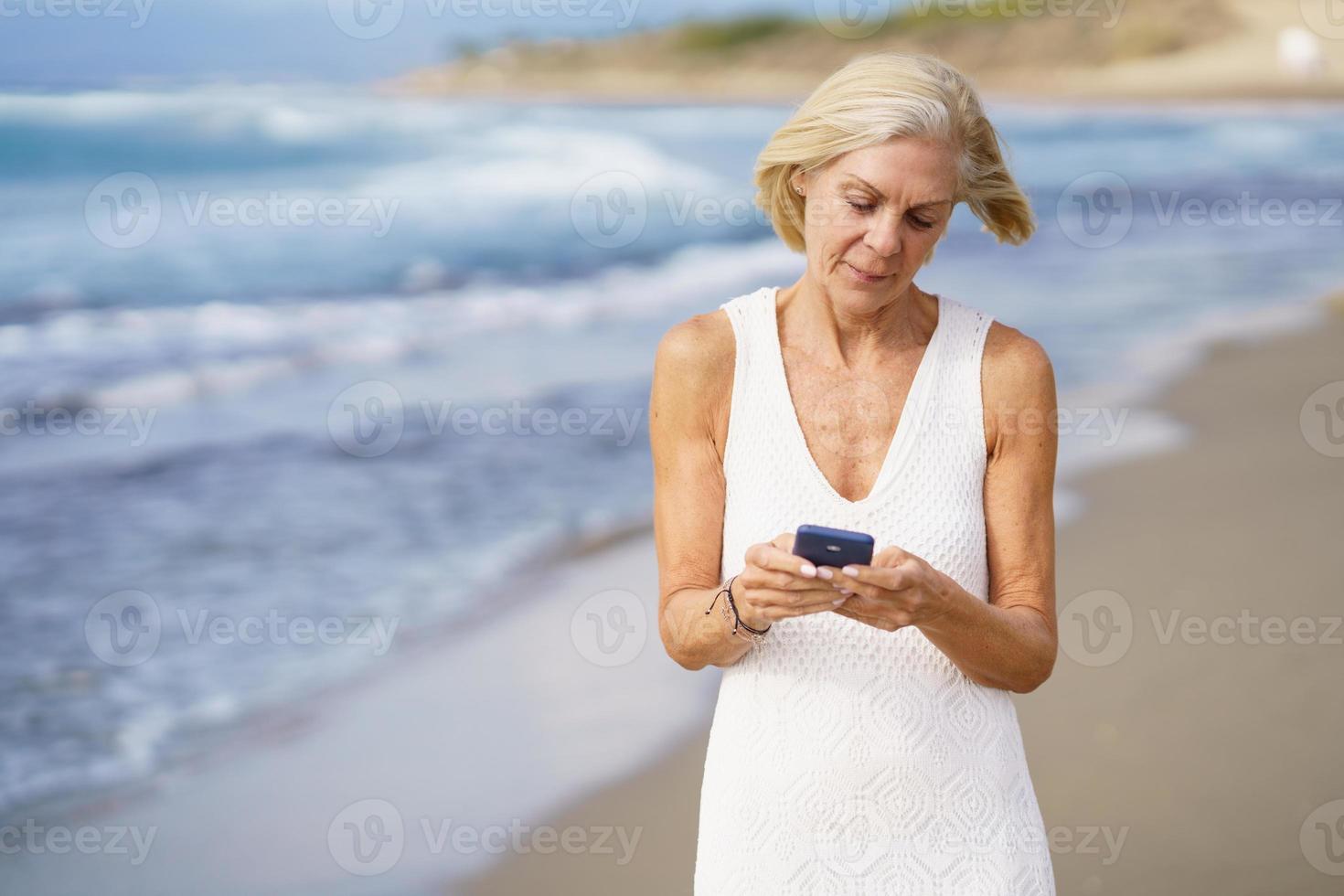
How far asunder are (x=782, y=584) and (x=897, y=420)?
0.38 meters

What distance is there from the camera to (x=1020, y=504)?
1.88 m

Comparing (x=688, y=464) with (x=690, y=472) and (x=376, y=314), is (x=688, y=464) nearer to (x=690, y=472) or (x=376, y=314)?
(x=690, y=472)

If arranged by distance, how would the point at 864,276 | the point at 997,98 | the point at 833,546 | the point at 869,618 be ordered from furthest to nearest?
the point at 997,98 → the point at 864,276 → the point at 869,618 → the point at 833,546

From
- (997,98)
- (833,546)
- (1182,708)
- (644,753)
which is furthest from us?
(997,98)

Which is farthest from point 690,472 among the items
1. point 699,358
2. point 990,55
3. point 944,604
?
point 990,55

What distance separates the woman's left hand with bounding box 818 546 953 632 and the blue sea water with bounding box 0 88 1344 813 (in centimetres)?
318

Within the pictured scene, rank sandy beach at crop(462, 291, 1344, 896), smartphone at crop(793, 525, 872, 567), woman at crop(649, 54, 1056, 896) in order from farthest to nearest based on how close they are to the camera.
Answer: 1. sandy beach at crop(462, 291, 1344, 896)
2. woman at crop(649, 54, 1056, 896)
3. smartphone at crop(793, 525, 872, 567)

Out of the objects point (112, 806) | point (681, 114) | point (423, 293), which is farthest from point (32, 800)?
point (681, 114)

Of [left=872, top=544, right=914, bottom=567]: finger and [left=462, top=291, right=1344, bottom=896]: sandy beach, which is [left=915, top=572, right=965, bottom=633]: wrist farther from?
[left=462, top=291, right=1344, bottom=896]: sandy beach

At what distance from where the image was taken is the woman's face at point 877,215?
1.78 m

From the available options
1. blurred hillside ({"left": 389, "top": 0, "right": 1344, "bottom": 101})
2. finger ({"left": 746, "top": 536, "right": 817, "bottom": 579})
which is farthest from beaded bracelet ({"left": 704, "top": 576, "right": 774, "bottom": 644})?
blurred hillside ({"left": 389, "top": 0, "right": 1344, "bottom": 101})

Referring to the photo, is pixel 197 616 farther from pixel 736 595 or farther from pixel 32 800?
pixel 736 595

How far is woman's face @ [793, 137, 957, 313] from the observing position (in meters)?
1.78

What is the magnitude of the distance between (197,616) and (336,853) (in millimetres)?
1769
